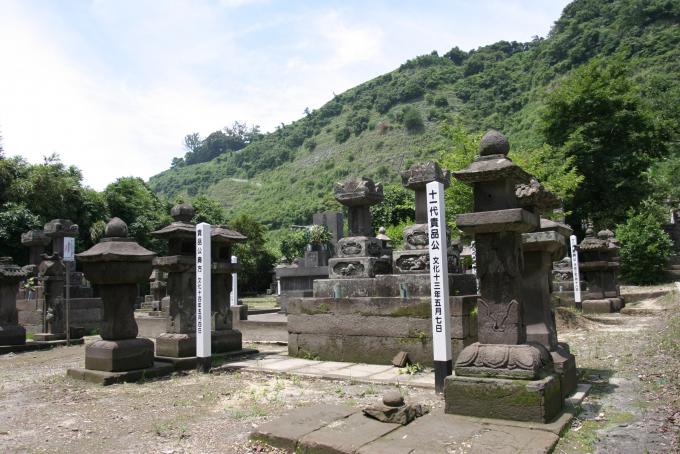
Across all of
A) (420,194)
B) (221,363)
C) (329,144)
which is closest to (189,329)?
(221,363)

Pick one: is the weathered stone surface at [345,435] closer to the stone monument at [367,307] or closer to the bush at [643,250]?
the stone monument at [367,307]

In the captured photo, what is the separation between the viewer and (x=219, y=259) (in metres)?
9.79

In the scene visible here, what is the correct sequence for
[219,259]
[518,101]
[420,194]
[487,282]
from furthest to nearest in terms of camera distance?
[518,101] < [219,259] < [420,194] < [487,282]

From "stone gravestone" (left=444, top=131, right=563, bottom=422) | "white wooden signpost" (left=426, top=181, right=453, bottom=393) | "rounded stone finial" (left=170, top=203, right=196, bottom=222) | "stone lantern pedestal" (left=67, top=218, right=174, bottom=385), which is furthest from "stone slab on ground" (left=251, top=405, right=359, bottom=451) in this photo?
"rounded stone finial" (left=170, top=203, right=196, bottom=222)

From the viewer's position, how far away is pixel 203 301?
771 centimetres

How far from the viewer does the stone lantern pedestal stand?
720 cm

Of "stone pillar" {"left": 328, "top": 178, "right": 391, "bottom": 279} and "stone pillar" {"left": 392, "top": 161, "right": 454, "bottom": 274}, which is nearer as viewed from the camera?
"stone pillar" {"left": 392, "top": 161, "right": 454, "bottom": 274}

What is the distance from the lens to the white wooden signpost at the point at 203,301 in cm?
765

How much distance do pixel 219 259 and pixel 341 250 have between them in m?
2.49

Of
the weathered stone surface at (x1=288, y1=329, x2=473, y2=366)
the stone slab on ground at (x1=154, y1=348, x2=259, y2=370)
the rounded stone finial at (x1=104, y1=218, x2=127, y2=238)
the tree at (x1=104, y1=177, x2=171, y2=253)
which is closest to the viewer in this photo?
the weathered stone surface at (x1=288, y1=329, x2=473, y2=366)

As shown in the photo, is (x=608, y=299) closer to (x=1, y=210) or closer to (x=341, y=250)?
(x=341, y=250)

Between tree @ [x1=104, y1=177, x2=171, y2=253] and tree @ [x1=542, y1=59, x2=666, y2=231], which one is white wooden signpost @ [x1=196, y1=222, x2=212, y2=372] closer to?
tree @ [x1=542, y1=59, x2=666, y2=231]

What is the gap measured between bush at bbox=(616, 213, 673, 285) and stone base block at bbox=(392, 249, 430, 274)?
60.9 feet

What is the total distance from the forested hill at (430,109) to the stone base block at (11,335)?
55.2 feet
